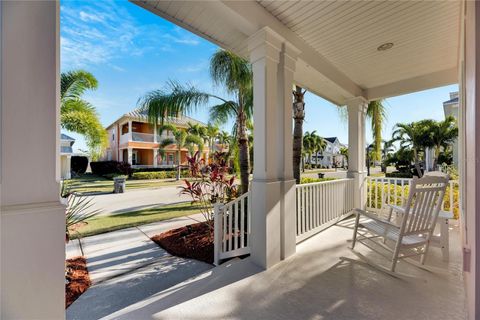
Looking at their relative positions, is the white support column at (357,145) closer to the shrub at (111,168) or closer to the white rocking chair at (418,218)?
the white rocking chair at (418,218)

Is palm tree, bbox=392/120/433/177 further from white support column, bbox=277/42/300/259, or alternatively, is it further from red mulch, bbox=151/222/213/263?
red mulch, bbox=151/222/213/263

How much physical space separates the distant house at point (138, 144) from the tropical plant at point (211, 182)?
14.5 meters

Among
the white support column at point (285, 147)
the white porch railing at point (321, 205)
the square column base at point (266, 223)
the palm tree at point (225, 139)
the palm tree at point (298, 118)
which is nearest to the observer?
the square column base at point (266, 223)

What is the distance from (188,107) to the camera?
14.1 feet

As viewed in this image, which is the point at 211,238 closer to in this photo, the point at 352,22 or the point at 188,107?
the point at 188,107

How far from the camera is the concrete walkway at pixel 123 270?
2278 millimetres

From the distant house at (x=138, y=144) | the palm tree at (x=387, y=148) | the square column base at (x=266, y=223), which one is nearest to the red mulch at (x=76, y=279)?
the square column base at (x=266, y=223)

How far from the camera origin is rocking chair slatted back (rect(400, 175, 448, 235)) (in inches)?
97.0

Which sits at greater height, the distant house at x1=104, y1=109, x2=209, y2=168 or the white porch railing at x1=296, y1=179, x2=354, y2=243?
the distant house at x1=104, y1=109, x2=209, y2=168

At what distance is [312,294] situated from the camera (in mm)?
2141

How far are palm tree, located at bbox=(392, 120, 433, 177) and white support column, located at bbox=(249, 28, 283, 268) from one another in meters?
17.9

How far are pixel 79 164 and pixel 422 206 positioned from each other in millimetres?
26163

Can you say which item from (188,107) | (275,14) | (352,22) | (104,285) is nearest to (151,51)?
(188,107)

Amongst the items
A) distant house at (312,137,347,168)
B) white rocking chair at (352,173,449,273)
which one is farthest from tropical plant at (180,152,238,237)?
distant house at (312,137,347,168)
